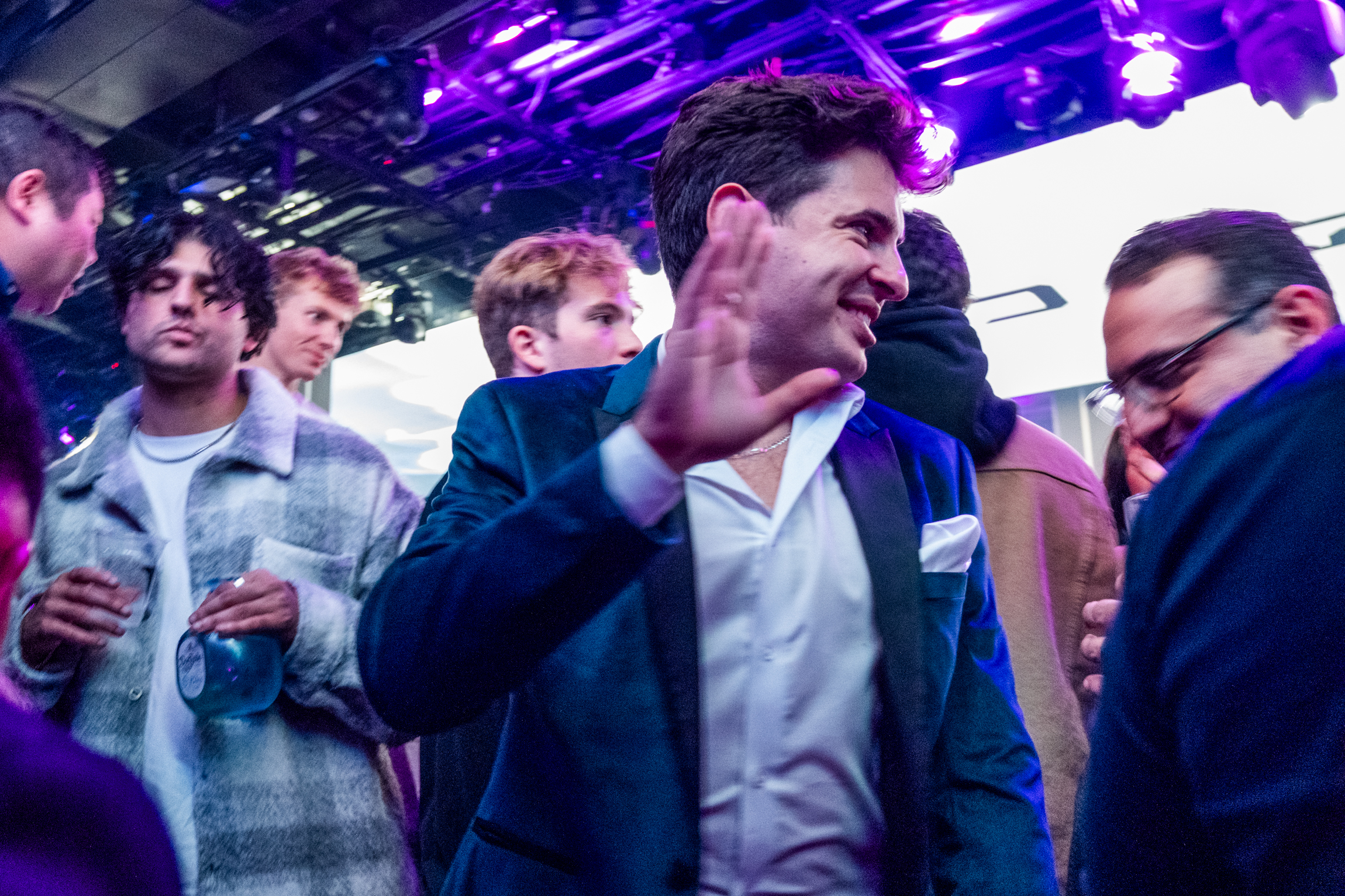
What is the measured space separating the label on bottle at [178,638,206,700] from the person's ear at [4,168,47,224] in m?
0.89

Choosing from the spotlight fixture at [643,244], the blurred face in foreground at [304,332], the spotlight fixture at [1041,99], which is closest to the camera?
the blurred face in foreground at [304,332]

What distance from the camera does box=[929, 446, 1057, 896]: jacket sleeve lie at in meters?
1.25

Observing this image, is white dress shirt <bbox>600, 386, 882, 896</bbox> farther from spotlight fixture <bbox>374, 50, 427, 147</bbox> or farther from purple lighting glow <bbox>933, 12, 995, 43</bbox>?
spotlight fixture <bbox>374, 50, 427, 147</bbox>

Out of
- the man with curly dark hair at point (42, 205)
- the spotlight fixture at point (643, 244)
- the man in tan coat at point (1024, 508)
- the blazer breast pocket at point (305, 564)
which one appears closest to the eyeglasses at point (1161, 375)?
the man in tan coat at point (1024, 508)

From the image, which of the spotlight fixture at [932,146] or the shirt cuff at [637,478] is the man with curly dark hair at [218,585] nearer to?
the shirt cuff at [637,478]

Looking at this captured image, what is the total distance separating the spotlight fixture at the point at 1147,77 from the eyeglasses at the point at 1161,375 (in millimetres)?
3384

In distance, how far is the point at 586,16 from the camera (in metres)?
4.51

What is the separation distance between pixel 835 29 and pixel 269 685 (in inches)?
160

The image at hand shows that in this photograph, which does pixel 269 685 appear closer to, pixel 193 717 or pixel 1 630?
pixel 193 717

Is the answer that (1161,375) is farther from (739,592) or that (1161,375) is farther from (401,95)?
(401,95)

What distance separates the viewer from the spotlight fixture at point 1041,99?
480 cm

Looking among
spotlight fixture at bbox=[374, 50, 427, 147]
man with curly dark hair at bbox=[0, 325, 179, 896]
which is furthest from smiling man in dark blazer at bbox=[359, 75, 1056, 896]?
spotlight fixture at bbox=[374, 50, 427, 147]

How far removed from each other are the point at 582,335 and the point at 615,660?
4.96ft

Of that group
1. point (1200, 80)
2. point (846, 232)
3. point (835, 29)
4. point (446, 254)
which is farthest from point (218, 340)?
point (446, 254)
